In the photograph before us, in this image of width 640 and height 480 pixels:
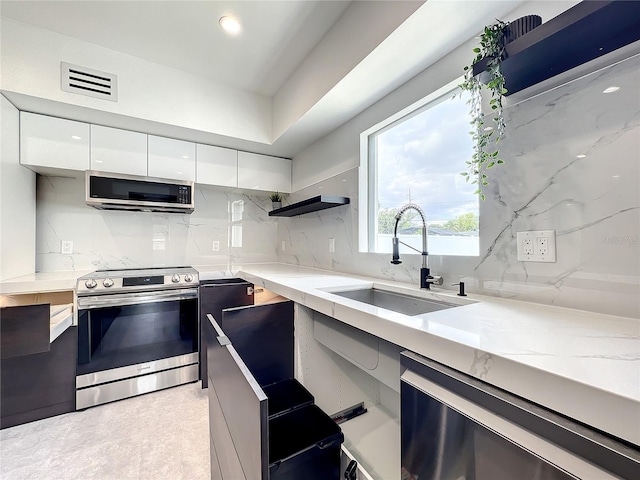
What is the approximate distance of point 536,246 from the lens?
1017 mm

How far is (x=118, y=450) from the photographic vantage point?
5.03 feet

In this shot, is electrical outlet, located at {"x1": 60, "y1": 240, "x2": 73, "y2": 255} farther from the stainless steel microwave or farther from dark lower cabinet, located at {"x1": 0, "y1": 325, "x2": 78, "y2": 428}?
dark lower cabinet, located at {"x1": 0, "y1": 325, "x2": 78, "y2": 428}

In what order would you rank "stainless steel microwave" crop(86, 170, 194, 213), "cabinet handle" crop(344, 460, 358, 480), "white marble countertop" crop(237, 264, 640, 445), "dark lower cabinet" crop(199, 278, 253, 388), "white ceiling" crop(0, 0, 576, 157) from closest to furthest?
"white marble countertop" crop(237, 264, 640, 445), "cabinet handle" crop(344, 460, 358, 480), "white ceiling" crop(0, 0, 576, 157), "stainless steel microwave" crop(86, 170, 194, 213), "dark lower cabinet" crop(199, 278, 253, 388)

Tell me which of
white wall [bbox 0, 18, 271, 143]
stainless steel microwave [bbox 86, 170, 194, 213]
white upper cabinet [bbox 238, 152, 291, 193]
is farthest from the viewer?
white upper cabinet [bbox 238, 152, 291, 193]

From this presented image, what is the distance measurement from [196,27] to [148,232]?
1804 mm

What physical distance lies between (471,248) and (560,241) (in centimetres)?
39

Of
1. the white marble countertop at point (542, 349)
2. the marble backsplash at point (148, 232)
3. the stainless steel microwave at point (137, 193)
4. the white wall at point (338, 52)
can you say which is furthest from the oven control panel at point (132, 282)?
the white marble countertop at point (542, 349)

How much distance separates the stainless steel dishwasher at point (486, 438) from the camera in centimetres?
42

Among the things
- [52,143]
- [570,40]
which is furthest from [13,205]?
[570,40]

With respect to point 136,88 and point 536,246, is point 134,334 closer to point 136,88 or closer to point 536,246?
point 136,88

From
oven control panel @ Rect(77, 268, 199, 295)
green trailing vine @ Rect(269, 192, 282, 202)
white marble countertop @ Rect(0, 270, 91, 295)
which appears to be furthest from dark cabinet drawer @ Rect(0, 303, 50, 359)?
green trailing vine @ Rect(269, 192, 282, 202)

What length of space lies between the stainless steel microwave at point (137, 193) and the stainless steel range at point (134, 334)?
1.96 ft

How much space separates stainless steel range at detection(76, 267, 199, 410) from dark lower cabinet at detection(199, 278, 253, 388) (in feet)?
0.19

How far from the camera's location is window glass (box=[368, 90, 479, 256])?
140 centimetres
